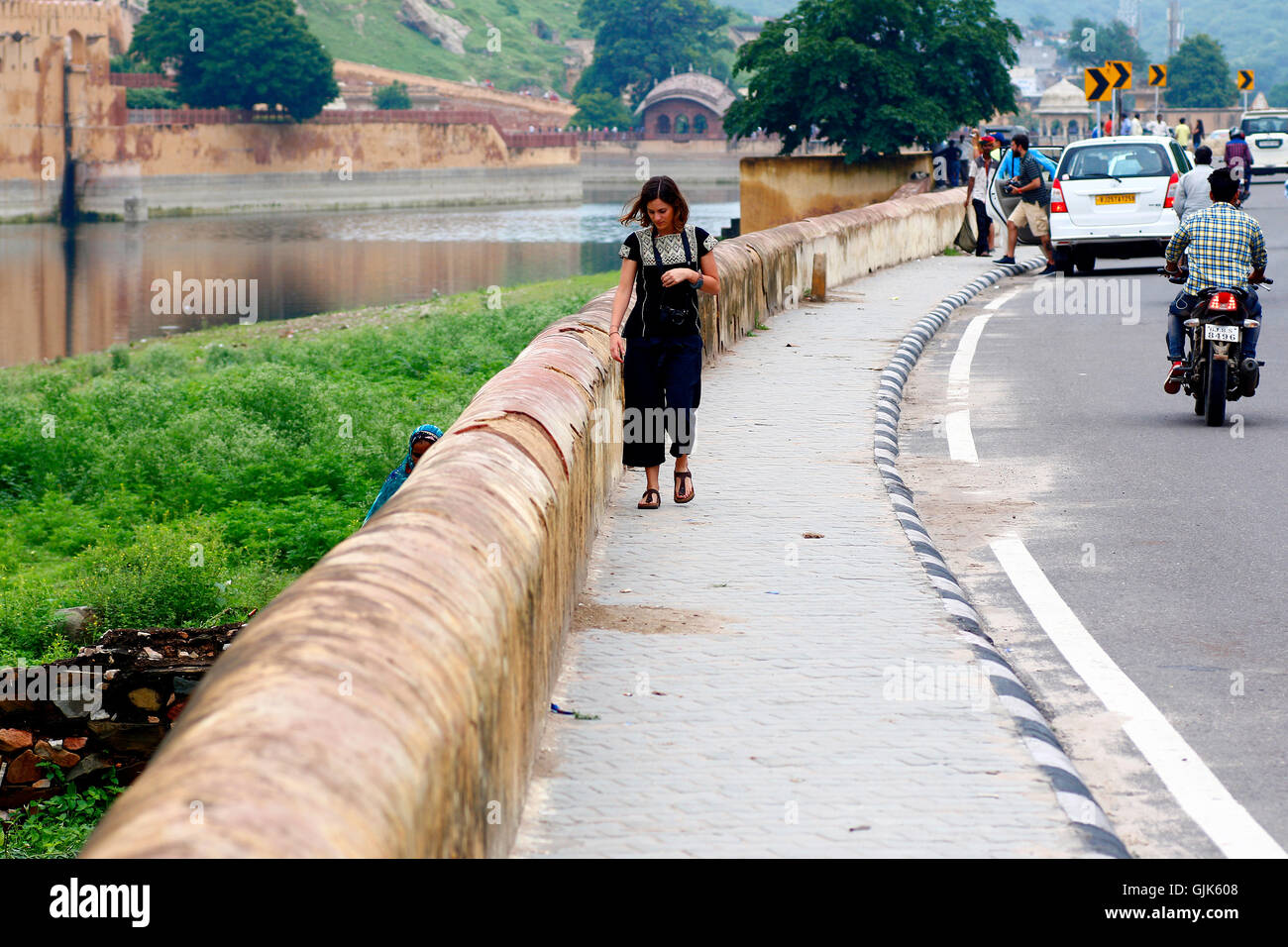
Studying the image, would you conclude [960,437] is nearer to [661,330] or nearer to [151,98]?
[661,330]

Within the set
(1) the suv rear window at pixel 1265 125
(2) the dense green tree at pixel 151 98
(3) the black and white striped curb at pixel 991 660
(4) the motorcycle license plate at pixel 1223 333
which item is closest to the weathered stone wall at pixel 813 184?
(1) the suv rear window at pixel 1265 125

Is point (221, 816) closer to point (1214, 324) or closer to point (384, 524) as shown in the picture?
point (384, 524)

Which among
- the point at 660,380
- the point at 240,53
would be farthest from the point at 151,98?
the point at 660,380

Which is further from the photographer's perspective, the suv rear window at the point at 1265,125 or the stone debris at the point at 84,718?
the suv rear window at the point at 1265,125

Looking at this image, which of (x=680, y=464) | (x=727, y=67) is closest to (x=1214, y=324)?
(x=680, y=464)

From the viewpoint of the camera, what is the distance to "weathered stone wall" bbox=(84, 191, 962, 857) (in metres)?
2.57

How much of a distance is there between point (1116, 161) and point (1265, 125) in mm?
31092

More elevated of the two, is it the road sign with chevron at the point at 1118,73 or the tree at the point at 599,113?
the tree at the point at 599,113

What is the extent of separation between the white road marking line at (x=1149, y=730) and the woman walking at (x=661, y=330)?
181 centimetres

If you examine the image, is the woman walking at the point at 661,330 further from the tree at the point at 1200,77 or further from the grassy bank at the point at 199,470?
the tree at the point at 1200,77

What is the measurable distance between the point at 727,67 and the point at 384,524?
162m

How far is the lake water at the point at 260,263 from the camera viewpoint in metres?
41.1
